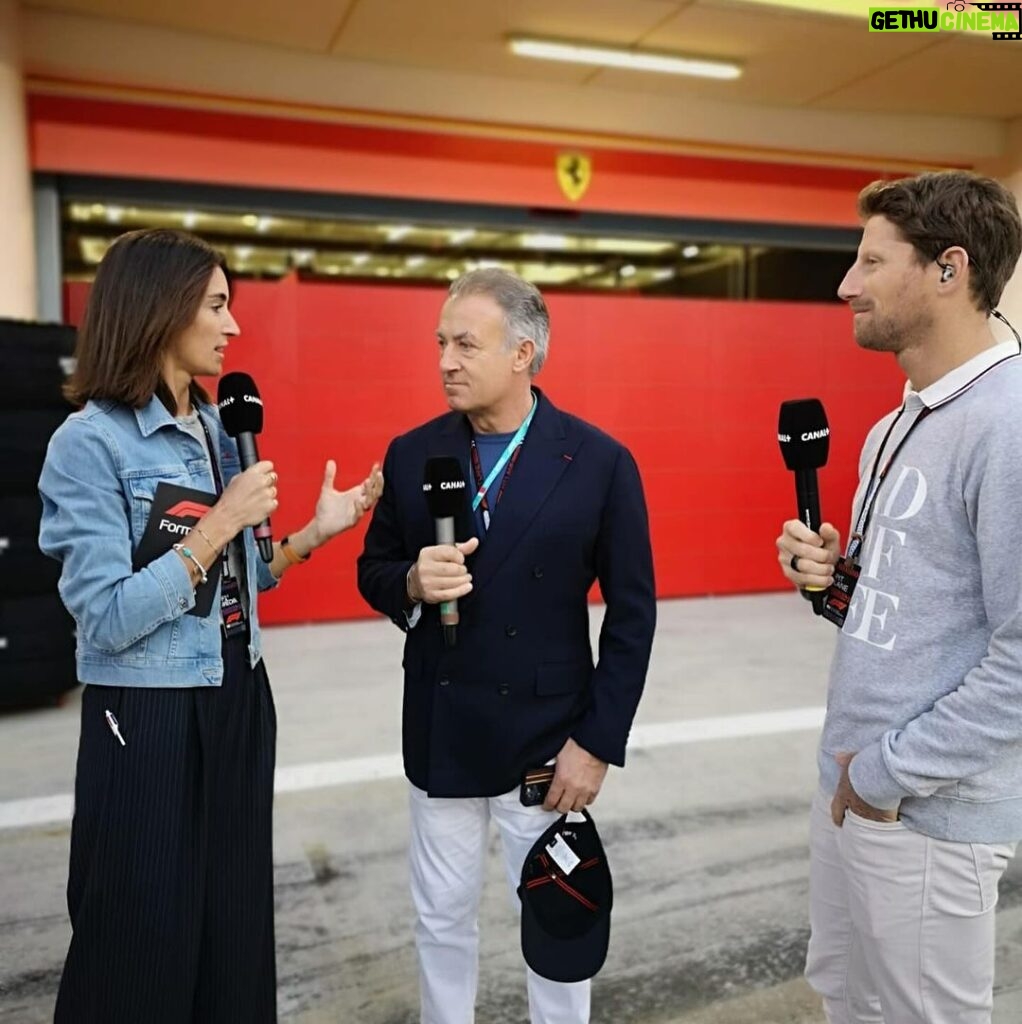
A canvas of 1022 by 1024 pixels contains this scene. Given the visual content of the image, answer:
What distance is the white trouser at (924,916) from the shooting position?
144cm

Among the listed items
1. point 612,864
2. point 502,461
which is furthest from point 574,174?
point 502,461

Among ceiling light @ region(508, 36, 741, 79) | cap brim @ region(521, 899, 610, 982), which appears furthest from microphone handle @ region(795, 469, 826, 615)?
ceiling light @ region(508, 36, 741, 79)

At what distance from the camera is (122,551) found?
157 cm

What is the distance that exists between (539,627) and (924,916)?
802 mm

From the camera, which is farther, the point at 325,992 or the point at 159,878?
the point at 325,992

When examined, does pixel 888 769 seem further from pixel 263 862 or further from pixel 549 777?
pixel 263 862

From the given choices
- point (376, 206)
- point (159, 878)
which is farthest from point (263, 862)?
point (376, 206)

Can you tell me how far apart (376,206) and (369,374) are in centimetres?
113

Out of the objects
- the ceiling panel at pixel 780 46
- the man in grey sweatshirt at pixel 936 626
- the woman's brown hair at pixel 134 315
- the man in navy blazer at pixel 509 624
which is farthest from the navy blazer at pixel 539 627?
the ceiling panel at pixel 780 46

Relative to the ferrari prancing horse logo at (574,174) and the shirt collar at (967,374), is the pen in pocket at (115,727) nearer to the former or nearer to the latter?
the shirt collar at (967,374)

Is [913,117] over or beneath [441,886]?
over

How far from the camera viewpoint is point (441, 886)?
6.36 ft

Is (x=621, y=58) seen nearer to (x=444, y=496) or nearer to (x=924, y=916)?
(x=444, y=496)

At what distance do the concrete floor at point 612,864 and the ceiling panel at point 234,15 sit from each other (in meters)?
3.54
